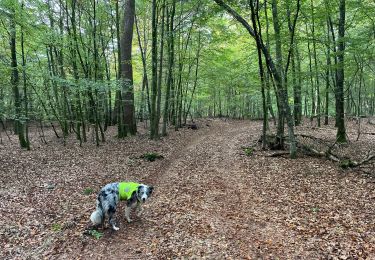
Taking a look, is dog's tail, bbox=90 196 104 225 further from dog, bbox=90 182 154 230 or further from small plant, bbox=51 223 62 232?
small plant, bbox=51 223 62 232

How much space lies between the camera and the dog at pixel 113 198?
549 cm

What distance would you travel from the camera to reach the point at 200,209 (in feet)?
21.6

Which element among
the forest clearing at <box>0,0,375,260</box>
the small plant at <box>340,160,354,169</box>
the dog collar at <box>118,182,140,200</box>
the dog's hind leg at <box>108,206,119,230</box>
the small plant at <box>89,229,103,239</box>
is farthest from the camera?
the small plant at <box>340,160,354,169</box>

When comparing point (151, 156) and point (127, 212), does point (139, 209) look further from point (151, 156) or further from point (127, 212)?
point (151, 156)

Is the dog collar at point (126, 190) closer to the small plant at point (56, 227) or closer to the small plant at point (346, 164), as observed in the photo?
the small plant at point (56, 227)

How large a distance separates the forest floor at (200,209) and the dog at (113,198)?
1.18 feet

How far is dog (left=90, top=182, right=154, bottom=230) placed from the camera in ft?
18.0

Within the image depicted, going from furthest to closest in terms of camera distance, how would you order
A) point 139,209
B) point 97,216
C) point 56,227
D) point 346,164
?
point 346,164 < point 139,209 < point 56,227 < point 97,216

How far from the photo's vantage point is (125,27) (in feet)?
53.6

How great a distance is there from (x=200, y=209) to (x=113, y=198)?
7.04 ft

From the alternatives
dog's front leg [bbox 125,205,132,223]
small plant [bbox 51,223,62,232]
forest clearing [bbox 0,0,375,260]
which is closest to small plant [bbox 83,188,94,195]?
forest clearing [bbox 0,0,375,260]

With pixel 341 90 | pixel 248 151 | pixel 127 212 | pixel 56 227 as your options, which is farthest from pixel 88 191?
pixel 341 90

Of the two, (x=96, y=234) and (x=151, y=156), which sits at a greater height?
(x=151, y=156)

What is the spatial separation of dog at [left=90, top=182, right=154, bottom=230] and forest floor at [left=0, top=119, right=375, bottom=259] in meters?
0.36
